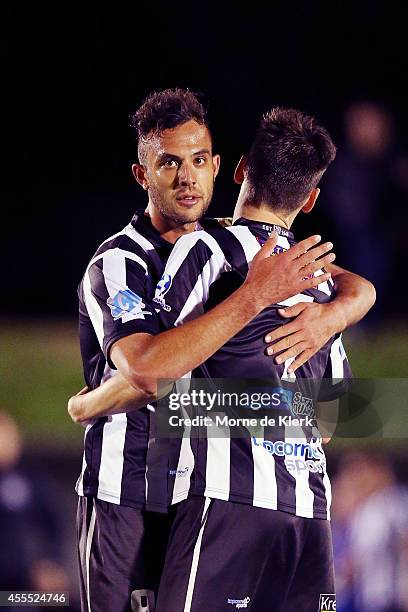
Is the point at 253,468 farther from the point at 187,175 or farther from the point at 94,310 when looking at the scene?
the point at 187,175

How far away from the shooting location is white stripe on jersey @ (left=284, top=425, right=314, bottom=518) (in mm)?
2611

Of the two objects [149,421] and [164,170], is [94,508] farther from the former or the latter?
[164,170]

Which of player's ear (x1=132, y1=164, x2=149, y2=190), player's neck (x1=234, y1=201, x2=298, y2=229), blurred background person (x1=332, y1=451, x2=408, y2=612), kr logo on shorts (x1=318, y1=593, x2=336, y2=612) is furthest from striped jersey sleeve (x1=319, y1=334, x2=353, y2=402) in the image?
blurred background person (x1=332, y1=451, x2=408, y2=612)

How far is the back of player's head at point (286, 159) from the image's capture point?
2.78 meters

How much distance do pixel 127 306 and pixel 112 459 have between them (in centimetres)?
53

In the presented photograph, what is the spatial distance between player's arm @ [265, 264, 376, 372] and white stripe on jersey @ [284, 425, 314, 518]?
179mm

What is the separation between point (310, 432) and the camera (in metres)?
2.72

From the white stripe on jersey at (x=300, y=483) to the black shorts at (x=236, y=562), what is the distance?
0.11 ft

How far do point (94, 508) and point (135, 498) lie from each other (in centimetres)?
15

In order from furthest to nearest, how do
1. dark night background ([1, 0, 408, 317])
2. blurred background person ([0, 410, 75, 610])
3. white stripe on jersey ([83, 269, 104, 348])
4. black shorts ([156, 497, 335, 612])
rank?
dark night background ([1, 0, 408, 317])
blurred background person ([0, 410, 75, 610])
white stripe on jersey ([83, 269, 104, 348])
black shorts ([156, 497, 335, 612])

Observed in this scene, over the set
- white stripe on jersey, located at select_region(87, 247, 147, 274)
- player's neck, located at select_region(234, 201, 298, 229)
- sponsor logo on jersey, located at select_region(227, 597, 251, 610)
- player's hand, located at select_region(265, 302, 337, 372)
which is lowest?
sponsor logo on jersey, located at select_region(227, 597, 251, 610)

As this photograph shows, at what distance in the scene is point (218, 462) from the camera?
253 cm

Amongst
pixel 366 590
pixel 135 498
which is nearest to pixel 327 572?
pixel 135 498

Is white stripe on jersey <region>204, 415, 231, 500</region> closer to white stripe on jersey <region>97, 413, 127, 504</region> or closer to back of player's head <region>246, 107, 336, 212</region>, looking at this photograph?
white stripe on jersey <region>97, 413, 127, 504</region>
